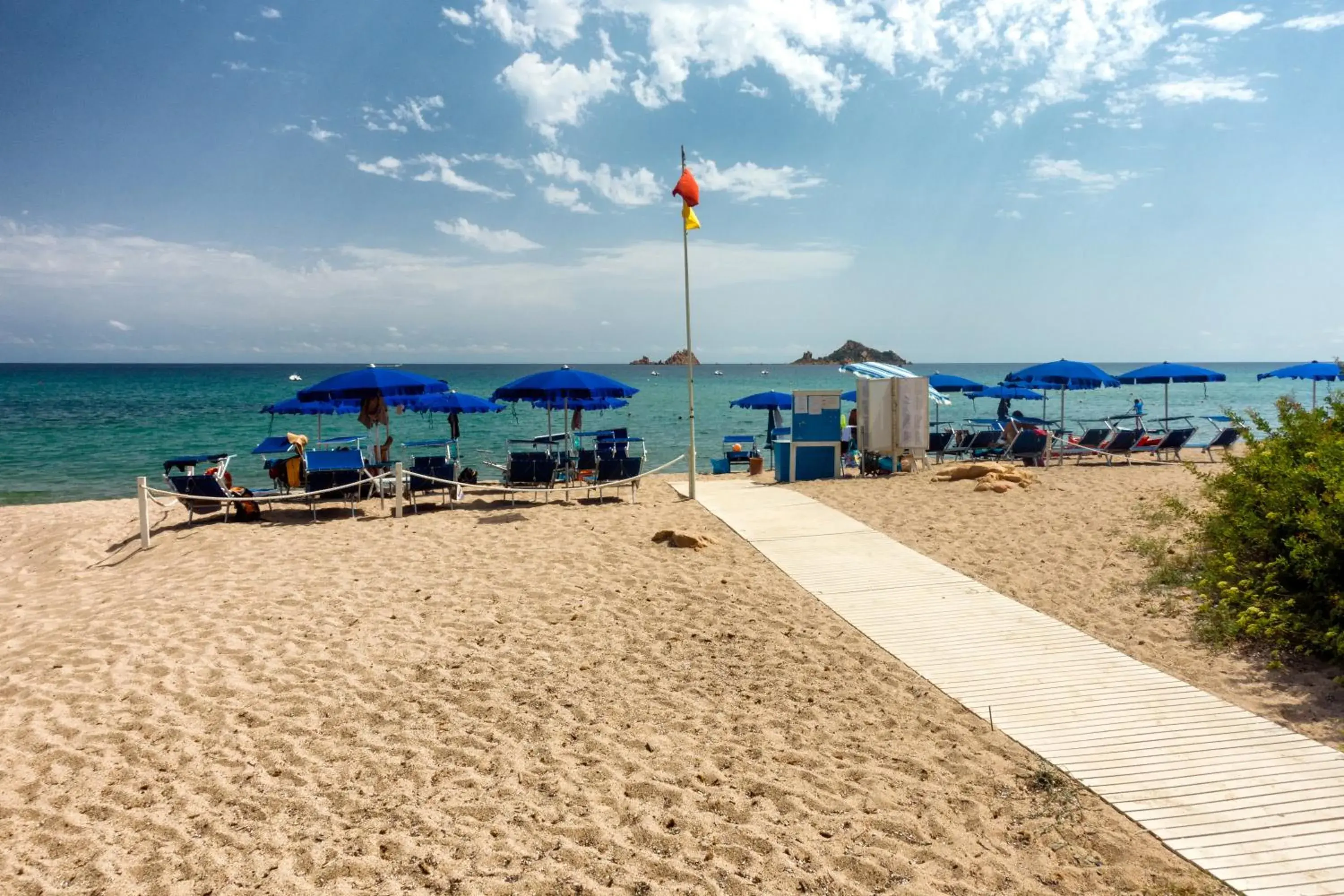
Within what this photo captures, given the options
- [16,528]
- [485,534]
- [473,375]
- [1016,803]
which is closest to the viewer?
[1016,803]

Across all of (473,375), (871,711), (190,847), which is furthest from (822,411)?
(473,375)

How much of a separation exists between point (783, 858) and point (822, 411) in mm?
10698

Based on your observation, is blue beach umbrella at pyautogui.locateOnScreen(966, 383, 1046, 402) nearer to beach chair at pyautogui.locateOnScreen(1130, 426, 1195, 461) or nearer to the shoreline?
beach chair at pyautogui.locateOnScreen(1130, 426, 1195, 461)

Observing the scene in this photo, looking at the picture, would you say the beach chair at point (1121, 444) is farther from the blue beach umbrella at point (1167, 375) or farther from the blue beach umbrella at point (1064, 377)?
the blue beach umbrella at point (1167, 375)

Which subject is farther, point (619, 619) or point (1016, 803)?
point (619, 619)

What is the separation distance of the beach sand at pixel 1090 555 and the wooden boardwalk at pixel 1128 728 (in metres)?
0.26

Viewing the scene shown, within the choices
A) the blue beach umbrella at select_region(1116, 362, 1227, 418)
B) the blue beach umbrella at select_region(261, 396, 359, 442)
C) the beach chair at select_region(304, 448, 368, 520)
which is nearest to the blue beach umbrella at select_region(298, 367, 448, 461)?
the beach chair at select_region(304, 448, 368, 520)

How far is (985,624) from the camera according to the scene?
6082 mm

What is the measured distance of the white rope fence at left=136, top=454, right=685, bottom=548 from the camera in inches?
380

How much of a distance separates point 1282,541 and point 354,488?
11604 millimetres

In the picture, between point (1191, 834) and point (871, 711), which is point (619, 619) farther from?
point (1191, 834)

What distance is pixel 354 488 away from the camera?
40.9ft

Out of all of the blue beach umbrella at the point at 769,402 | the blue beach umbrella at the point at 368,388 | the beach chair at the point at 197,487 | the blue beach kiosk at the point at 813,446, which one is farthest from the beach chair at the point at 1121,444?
the beach chair at the point at 197,487

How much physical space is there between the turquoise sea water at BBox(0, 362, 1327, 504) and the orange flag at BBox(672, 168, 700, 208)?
23.3ft
